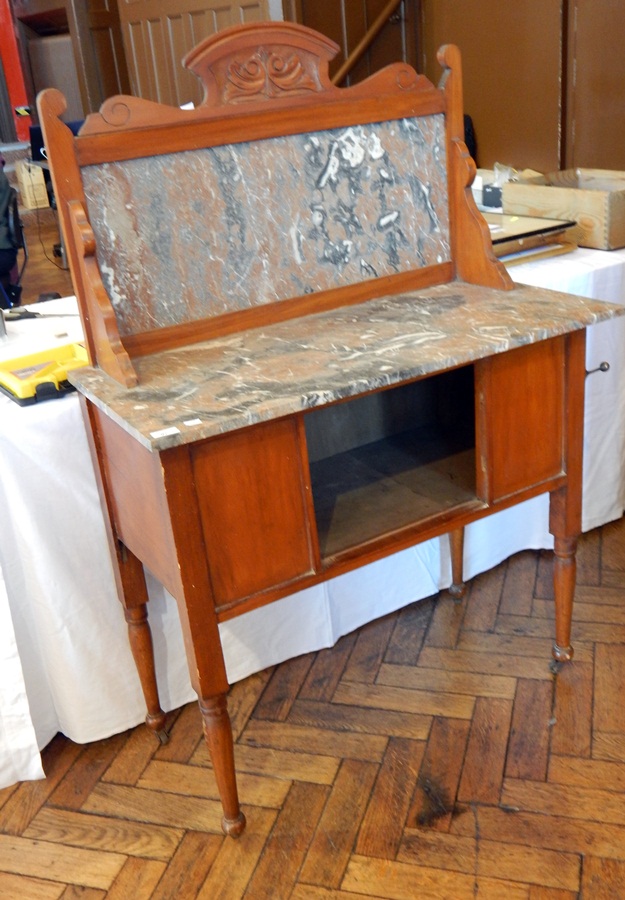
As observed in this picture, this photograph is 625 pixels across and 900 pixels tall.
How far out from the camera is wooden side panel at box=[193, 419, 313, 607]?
51.8 inches

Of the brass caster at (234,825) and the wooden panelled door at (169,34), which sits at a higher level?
the wooden panelled door at (169,34)

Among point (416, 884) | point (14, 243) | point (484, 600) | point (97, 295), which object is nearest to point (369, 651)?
point (484, 600)

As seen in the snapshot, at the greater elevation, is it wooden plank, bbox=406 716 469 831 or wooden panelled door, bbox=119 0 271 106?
wooden panelled door, bbox=119 0 271 106

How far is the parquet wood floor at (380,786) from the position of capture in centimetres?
152

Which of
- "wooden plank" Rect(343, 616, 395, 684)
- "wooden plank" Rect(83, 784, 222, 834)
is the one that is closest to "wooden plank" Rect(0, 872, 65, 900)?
"wooden plank" Rect(83, 784, 222, 834)

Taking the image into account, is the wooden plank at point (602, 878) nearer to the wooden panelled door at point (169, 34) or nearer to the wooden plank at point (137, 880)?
the wooden plank at point (137, 880)

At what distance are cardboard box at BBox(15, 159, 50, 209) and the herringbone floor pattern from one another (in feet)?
23.4

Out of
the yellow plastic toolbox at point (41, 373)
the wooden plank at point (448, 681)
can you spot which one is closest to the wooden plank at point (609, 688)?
the wooden plank at point (448, 681)

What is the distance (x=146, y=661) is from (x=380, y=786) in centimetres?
50

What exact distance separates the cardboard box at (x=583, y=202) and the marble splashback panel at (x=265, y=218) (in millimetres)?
616

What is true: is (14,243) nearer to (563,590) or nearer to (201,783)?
(201,783)

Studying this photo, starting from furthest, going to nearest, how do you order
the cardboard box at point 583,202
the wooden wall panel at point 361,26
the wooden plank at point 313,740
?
the wooden wall panel at point 361,26, the cardboard box at point 583,202, the wooden plank at point 313,740

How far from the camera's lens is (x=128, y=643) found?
1.82m

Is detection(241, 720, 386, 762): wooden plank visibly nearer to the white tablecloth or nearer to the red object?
the white tablecloth
